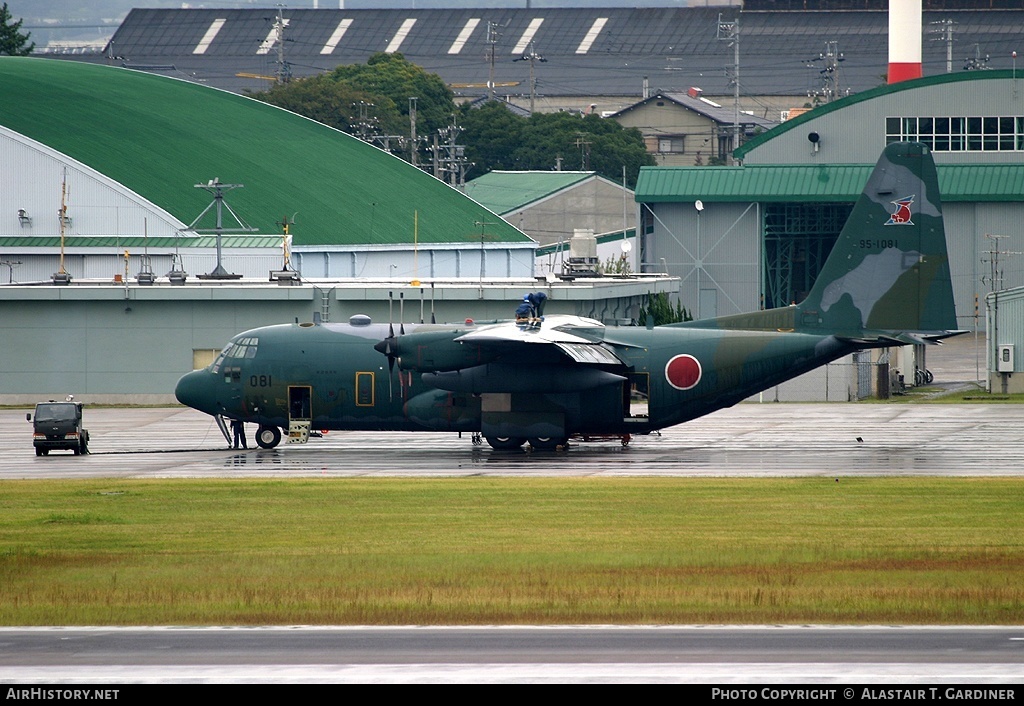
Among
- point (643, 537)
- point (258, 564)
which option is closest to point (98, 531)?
point (258, 564)

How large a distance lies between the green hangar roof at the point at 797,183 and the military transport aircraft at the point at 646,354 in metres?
51.1

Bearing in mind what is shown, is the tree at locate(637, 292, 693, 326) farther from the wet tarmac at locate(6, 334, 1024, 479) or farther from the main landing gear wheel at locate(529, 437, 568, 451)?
the main landing gear wheel at locate(529, 437, 568, 451)

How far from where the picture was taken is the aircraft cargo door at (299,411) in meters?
41.2

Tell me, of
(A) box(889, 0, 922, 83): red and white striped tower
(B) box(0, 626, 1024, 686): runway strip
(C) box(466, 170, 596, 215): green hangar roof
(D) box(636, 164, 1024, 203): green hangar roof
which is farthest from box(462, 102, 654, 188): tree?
(B) box(0, 626, 1024, 686): runway strip

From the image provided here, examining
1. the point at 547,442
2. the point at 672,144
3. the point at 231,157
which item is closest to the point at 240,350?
the point at 547,442

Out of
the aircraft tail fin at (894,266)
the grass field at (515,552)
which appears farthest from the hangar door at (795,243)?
the grass field at (515,552)

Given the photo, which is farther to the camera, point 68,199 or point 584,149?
point 584,149

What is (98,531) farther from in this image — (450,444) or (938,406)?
(938,406)

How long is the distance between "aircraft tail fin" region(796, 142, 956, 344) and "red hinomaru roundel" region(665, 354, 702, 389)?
12.4 feet

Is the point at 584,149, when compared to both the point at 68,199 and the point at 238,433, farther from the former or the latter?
the point at 238,433

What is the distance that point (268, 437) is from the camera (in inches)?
1672

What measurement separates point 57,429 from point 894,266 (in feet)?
85.2

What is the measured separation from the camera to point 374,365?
40562mm

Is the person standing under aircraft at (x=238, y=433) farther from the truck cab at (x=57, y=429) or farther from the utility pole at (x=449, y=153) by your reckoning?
the utility pole at (x=449, y=153)
